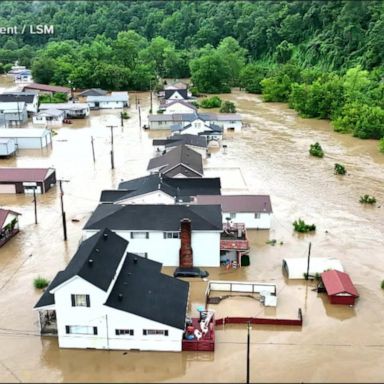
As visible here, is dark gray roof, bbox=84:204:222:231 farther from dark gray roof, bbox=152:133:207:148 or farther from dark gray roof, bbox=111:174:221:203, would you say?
dark gray roof, bbox=152:133:207:148

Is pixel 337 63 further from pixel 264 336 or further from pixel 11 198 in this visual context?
pixel 264 336

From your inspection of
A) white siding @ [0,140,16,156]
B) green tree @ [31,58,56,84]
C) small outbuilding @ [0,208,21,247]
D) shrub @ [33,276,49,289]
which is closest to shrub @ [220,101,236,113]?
white siding @ [0,140,16,156]

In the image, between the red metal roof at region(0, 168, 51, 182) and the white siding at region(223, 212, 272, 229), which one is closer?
the white siding at region(223, 212, 272, 229)

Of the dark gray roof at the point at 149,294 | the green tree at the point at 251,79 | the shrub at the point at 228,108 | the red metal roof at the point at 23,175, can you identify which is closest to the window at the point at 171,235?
the dark gray roof at the point at 149,294

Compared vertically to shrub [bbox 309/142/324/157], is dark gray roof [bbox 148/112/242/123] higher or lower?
higher

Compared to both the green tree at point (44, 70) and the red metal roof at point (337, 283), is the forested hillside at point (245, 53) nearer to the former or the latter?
the green tree at point (44, 70)

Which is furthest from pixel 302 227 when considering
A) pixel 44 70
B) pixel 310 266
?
pixel 44 70

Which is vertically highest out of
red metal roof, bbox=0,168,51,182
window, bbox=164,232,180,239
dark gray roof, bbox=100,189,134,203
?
window, bbox=164,232,180,239
